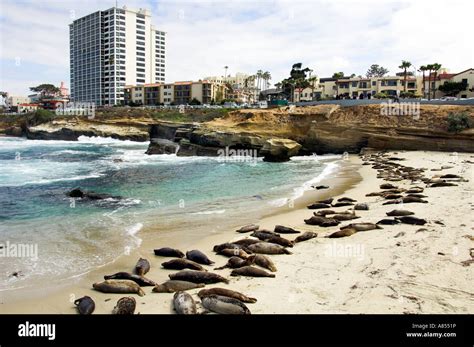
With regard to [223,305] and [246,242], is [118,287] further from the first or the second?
[246,242]

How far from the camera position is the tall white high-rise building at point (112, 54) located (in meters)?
143

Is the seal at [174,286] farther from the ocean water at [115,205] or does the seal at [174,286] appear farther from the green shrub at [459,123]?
the green shrub at [459,123]

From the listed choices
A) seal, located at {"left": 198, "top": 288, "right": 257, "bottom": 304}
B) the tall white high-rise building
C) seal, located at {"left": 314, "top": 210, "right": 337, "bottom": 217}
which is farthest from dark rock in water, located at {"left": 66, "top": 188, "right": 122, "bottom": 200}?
the tall white high-rise building

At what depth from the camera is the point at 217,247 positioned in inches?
481

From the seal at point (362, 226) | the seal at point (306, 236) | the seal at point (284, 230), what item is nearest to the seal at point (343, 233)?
the seal at point (362, 226)

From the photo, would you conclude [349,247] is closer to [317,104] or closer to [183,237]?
[183,237]

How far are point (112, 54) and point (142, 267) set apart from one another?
14710 cm

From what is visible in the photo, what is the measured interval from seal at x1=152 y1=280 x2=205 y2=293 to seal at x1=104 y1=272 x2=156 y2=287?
1.48 ft

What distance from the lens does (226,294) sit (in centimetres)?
823

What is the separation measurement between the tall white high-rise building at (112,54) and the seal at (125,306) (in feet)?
445

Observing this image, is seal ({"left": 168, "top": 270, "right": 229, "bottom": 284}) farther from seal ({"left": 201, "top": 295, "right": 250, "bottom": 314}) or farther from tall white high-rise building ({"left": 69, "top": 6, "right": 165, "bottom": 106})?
tall white high-rise building ({"left": 69, "top": 6, "right": 165, "bottom": 106})

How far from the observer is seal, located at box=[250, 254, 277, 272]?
10.1 metres
